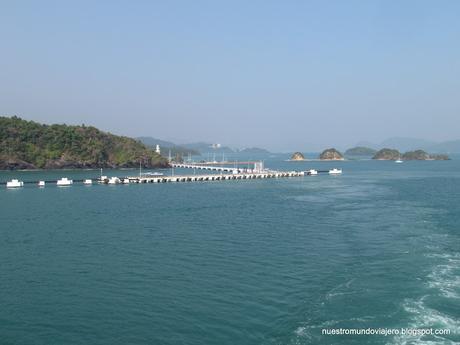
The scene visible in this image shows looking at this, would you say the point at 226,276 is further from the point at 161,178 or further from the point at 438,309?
the point at 161,178

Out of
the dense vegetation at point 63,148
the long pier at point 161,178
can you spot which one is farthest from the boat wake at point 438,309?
the dense vegetation at point 63,148

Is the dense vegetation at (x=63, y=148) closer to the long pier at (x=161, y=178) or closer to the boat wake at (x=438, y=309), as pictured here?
the long pier at (x=161, y=178)

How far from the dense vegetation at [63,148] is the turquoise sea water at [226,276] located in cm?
10332

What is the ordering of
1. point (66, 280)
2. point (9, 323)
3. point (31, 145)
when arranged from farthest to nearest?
point (31, 145)
point (66, 280)
point (9, 323)

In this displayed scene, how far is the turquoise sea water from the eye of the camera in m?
20.6

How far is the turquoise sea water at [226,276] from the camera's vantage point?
67.5 feet

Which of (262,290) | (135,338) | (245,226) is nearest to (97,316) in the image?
(135,338)

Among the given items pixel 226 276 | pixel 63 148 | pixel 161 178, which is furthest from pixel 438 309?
pixel 63 148

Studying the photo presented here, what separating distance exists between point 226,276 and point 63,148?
146378mm

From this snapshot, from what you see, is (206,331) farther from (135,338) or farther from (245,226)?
(245,226)

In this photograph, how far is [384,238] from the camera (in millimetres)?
39406

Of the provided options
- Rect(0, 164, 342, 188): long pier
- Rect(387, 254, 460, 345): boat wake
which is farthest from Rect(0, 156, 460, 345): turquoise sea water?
Rect(0, 164, 342, 188): long pier

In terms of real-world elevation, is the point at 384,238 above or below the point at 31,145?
below

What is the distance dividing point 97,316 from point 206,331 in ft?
18.1
